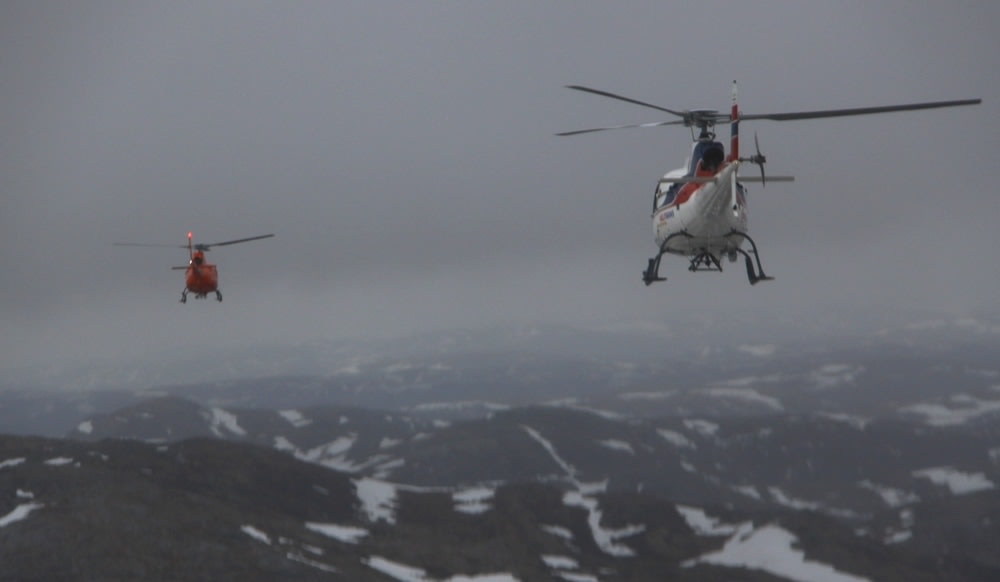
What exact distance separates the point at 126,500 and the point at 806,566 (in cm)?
12110

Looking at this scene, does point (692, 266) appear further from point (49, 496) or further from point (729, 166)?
point (49, 496)

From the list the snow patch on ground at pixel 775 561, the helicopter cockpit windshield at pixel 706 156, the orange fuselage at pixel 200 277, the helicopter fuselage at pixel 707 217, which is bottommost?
the snow patch on ground at pixel 775 561

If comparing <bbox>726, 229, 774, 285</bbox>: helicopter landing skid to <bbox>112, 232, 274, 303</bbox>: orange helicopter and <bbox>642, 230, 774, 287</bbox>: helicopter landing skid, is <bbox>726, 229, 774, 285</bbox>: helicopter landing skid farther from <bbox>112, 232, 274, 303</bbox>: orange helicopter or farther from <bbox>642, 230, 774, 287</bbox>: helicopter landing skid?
<bbox>112, 232, 274, 303</bbox>: orange helicopter

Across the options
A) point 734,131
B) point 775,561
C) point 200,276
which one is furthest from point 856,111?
point 775,561

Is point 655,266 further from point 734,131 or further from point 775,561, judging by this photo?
point 775,561

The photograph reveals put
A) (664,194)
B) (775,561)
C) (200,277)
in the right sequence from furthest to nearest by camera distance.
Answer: (775,561) → (200,277) → (664,194)

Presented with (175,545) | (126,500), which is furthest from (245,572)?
(126,500)

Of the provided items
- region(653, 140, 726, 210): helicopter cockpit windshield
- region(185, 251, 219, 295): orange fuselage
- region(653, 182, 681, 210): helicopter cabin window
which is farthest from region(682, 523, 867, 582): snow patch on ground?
region(653, 140, 726, 210): helicopter cockpit windshield

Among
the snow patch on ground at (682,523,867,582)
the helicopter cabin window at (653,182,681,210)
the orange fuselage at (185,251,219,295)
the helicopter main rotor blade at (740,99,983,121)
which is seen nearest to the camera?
the helicopter main rotor blade at (740,99,983,121)

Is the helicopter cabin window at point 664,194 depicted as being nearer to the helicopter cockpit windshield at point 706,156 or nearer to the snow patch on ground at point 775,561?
the helicopter cockpit windshield at point 706,156

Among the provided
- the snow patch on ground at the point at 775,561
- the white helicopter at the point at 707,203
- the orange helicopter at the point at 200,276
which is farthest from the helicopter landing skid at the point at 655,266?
the snow patch on ground at the point at 775,561

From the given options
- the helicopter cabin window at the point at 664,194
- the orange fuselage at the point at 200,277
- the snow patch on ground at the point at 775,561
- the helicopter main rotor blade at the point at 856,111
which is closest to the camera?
the helicopter main rotor blade at the point at 856,111

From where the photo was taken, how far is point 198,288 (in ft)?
235

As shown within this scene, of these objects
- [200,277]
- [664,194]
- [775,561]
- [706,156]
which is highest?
[706,156]
